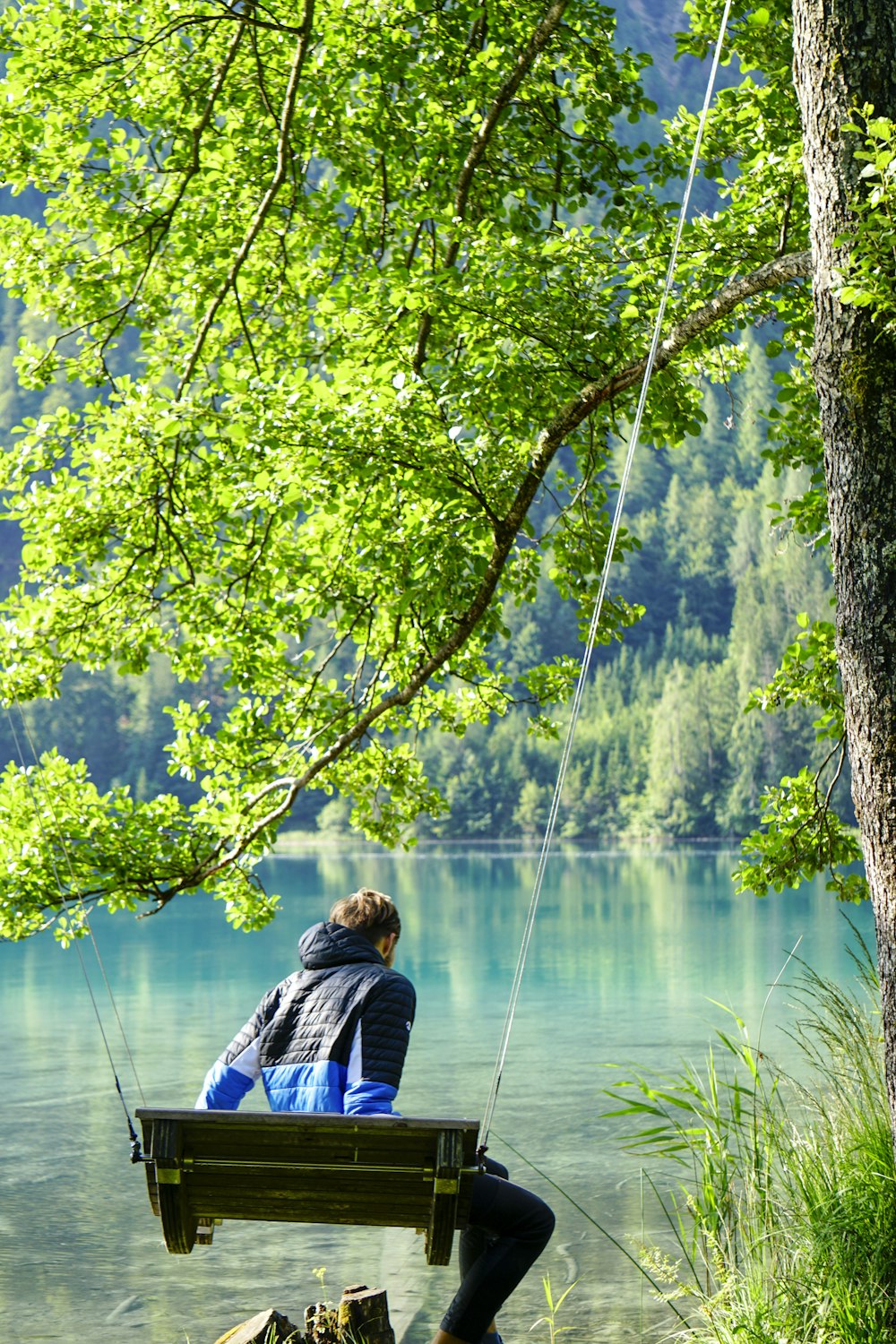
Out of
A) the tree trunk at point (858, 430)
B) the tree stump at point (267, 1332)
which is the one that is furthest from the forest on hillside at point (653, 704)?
the tree trunk at point (858, 430)

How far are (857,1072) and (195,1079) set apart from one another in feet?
35.8

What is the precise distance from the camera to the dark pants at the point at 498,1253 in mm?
4293

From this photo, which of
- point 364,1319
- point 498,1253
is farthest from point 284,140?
point 498,1253

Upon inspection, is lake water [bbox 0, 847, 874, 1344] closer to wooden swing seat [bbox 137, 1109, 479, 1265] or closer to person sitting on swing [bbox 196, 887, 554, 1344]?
person sitting on swing [bbox 196, 887, 554, 1344]

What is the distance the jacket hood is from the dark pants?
2.25ft

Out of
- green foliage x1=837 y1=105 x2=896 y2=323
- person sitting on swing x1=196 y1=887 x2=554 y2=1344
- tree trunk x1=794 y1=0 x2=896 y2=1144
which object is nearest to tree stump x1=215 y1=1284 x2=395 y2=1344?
person sitting on swing x1=196 y1=887 x2=554 y2=1344

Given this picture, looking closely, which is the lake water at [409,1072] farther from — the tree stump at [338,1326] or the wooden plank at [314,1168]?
the wooden plank at [314,1168]

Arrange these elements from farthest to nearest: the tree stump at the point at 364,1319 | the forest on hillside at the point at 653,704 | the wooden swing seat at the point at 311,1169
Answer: the forest on hillside at the point at 653,704 → the tree stump at the point at 364,1319 → the wooden swing seat at the point at 311,1169

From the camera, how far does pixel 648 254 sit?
636 cm

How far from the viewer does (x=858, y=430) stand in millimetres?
4250

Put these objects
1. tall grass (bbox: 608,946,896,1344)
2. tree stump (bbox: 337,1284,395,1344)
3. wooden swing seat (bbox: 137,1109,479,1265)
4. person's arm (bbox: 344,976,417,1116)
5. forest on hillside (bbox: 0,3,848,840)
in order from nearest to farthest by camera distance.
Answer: wooden swing seat (bbox: 137,1109,479,1265)
person's arm (bbox: 344,976,417,1116)
tall grass (bbox: 608,946,896,1344)
tree stump (bbox: 337,1284,395,1344)
forest on hillside (bbox: 0,3,848,840)

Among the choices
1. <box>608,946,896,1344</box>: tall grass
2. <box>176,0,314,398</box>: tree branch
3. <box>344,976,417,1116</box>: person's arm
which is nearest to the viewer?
<box>344,976,417,1116</box>: person's arm

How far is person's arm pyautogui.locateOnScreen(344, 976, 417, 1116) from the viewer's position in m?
4.04

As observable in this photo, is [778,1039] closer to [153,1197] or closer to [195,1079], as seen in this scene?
[195,1079]
